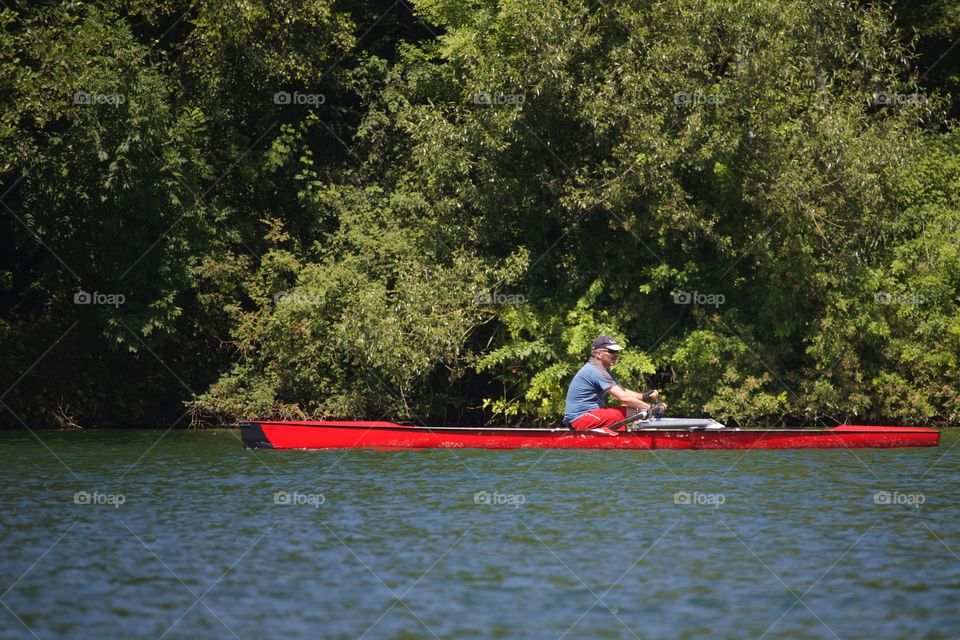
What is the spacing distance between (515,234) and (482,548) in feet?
48.8

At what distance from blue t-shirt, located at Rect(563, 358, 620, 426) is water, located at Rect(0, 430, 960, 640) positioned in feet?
3.48

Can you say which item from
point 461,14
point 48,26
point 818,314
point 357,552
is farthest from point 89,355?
point 357,552

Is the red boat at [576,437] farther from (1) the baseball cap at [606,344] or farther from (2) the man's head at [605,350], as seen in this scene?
(1) the baseball cap at [606,344]

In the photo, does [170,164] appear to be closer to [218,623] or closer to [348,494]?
[348,494]

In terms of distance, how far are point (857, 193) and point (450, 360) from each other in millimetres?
7924

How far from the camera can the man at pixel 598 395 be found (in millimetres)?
19031

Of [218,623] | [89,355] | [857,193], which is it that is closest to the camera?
[218,623]

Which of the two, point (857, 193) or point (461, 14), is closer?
point (857, 193)

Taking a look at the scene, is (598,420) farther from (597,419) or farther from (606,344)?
(606,344)

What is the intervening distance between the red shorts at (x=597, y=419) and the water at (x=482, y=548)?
74 cm

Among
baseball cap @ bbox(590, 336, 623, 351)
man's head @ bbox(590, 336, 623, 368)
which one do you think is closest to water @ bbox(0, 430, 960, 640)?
man's head @ bbox(590, 336, 623, 368)

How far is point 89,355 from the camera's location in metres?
25.2

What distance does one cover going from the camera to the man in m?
19.0

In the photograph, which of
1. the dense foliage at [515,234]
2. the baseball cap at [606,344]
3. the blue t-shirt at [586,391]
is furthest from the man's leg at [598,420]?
the dense foliage at [515,234]
